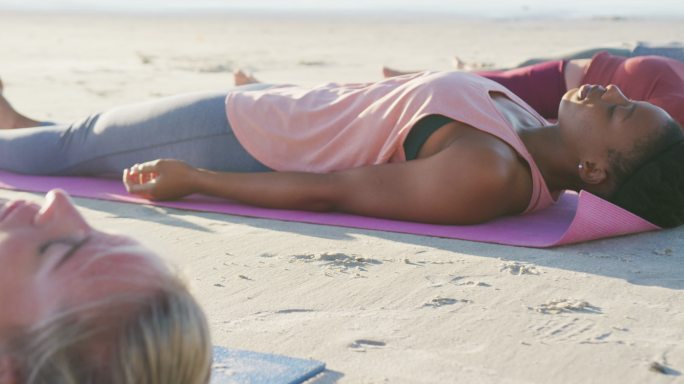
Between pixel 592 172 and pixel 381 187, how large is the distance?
2.30 feet

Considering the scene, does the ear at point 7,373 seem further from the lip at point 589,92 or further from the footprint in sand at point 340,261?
the lip at point 589,92

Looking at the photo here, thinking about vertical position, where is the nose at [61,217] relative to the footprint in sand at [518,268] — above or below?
above

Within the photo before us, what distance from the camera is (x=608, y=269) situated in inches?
111

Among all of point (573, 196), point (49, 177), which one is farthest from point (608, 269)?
point (49, 177)

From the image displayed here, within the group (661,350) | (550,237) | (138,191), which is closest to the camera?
(661,350)

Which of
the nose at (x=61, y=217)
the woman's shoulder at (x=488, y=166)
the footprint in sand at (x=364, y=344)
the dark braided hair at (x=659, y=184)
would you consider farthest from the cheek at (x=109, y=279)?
the dark braided hair at (x=659, y=184)

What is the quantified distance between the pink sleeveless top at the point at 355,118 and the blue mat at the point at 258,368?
57.0 inches

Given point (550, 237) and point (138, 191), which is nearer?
point (550, 237)

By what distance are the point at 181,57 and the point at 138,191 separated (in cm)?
833

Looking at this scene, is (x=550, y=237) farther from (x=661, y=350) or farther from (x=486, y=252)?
(x=661, y=350)

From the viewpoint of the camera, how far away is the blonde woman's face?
1.40m

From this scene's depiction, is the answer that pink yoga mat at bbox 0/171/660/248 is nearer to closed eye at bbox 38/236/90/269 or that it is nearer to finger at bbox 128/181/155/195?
finger at bbox 128/181/155/195

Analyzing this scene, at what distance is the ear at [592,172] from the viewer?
3256mm

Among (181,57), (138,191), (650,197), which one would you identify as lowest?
(181,57)
